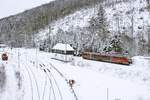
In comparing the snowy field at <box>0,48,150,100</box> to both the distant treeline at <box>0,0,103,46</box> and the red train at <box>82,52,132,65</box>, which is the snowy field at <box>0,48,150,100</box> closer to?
the red train at <box>82,52,132,65</box>

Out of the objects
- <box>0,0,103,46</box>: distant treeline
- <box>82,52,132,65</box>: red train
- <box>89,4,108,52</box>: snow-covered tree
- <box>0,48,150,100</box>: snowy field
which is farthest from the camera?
<box>0,0,103,46</box>: distant treeline

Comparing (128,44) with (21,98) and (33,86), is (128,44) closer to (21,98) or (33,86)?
(33,86)

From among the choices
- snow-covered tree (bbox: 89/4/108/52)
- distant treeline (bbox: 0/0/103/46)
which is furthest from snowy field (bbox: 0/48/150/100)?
distant treeline (bbox: 0/0/103/46)

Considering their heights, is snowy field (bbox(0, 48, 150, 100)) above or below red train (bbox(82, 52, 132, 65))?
below

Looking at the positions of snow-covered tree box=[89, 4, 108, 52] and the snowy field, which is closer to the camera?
the snowy field

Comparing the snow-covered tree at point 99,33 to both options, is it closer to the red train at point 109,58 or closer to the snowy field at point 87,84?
the red train at point 109,58

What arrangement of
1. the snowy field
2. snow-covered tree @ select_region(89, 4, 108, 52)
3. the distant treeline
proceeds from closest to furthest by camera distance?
the snowy field
snow-covered tree @ select_region(89, 4, 108, 52)
the distant treeline

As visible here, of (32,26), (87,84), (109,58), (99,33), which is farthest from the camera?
(32,26)

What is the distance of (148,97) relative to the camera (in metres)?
27.1

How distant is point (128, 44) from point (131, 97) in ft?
147

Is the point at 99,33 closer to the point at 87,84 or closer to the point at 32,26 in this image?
the point at 87,84

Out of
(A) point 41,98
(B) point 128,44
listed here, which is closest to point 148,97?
(A) point 41,98

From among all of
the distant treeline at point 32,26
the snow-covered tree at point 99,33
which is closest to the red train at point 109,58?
the snow-covered tree at point 99,33

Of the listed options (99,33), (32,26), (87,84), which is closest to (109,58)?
(87,84)
